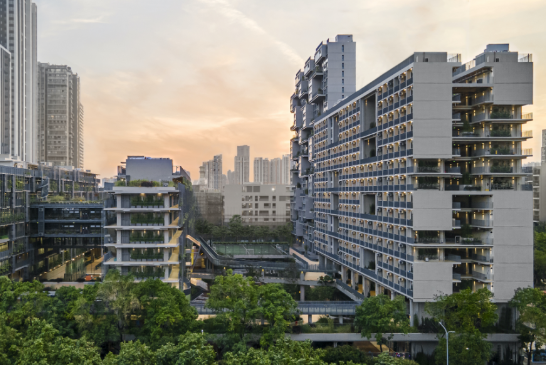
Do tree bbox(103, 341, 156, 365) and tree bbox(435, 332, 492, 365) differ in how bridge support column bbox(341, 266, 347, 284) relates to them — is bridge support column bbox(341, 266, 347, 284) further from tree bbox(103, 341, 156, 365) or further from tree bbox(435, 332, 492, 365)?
tree bbox(103, 341, 156, 365)

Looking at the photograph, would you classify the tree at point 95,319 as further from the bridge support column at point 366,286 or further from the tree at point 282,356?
the bridge support column at point 366,286

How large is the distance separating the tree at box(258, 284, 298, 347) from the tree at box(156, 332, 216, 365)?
6376 millimetres

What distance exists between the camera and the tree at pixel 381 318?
3491 cm

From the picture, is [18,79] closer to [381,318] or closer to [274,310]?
[274,310]

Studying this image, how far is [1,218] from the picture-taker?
46656 millimetres

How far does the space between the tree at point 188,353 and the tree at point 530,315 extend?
28455mm

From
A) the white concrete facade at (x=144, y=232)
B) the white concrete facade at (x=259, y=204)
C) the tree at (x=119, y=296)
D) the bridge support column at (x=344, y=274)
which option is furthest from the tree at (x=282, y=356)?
the white concrete facade at (x=259, y=204)

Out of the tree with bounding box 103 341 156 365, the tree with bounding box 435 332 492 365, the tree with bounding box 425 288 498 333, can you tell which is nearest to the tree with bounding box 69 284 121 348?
the tree with bounding box 103 341 156 365

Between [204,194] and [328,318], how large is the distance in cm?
9454

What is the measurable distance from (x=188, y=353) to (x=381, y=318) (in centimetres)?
1795

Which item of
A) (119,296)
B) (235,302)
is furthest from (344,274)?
(119,296)

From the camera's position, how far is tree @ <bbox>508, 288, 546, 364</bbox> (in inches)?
1339

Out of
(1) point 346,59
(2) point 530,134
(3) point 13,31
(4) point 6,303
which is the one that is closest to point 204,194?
(1) point 346,59

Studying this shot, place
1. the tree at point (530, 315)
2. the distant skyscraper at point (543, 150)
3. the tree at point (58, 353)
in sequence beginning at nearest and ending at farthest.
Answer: the tree at point (58, 353)
the tree at point (530, 315)
the distant skyscraper at point (543, 150)
